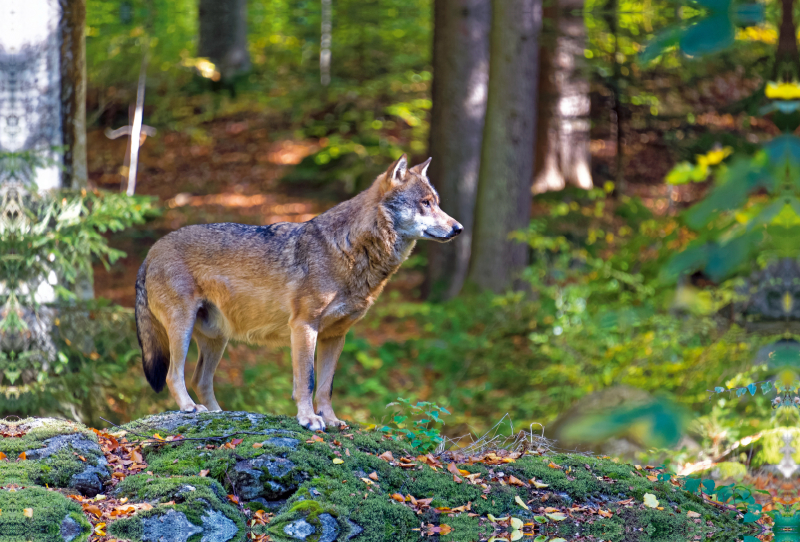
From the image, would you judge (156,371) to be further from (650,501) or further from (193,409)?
(650,501)

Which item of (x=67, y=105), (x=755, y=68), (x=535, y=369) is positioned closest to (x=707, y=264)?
(x=67, y=105)

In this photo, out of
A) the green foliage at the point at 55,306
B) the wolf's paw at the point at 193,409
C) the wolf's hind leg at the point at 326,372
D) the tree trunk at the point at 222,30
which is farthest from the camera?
the tree trunk at the point at 222,30

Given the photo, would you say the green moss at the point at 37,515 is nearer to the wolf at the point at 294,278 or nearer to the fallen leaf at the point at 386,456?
the wolf at the point at 294,278

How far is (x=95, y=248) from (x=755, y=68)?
13186 millimetres

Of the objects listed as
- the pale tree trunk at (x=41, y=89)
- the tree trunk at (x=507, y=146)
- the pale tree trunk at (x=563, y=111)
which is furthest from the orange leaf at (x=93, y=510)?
the pale tree trunk at (x=563, y=111)

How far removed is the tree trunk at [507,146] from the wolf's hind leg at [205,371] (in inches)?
308

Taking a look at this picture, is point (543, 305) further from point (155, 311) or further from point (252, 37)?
point (252, 37)

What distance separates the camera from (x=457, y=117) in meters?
14.4

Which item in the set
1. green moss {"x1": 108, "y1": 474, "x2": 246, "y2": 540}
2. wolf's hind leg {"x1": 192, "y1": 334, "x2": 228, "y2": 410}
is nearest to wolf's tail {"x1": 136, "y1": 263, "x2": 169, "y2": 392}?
wolf's hind leg {"x1": 192, "y1": 334, "x2": 228, "y2": 410}

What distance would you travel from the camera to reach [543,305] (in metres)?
12.4

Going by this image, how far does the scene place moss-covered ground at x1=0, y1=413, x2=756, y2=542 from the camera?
4.31 metres

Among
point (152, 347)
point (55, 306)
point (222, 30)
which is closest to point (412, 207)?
point (152, 347)

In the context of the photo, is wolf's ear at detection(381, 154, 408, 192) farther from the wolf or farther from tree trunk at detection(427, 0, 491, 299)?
tree trunk at detection(427, 0, 491, 299)

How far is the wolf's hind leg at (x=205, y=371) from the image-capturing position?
6367 millimetres
